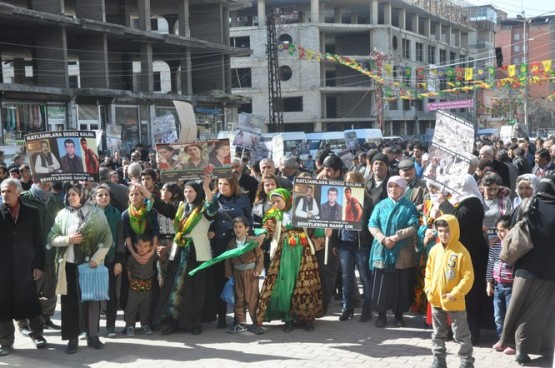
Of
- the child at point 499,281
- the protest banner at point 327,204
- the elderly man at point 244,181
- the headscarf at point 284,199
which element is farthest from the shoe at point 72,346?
the child at point 499,281

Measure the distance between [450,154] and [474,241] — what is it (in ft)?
3.16

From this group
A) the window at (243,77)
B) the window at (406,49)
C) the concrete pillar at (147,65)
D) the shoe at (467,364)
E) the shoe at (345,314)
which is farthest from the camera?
the window at (406,49)

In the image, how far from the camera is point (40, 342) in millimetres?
7590

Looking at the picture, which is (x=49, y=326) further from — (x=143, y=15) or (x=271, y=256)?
(x=143, y=15)

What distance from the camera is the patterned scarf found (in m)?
7.94

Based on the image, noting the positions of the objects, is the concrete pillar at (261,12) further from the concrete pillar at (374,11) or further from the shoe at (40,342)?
the shoe at (40,342)

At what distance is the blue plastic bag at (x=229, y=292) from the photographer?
8125mm

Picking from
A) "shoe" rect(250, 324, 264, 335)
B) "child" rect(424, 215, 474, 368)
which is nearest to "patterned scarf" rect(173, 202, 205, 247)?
"shoe" rect(250, 324, 264, 335)

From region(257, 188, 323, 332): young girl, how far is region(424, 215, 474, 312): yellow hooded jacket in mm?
1891

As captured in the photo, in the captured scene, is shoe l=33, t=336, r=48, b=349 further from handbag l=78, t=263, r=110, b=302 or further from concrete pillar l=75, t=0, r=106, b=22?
A: concrete pillar l=75, t=0, r=106, b=22

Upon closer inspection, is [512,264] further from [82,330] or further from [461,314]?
[82,330]

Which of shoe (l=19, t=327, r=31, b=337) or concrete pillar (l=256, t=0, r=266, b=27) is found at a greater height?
concrete pillar (l=256, t=0, r=266, b=27)

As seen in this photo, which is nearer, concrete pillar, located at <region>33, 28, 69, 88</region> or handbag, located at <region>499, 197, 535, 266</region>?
handbag, located at <region>499, 197, 535, 266</region>

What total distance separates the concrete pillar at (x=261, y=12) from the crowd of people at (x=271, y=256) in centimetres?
5121
